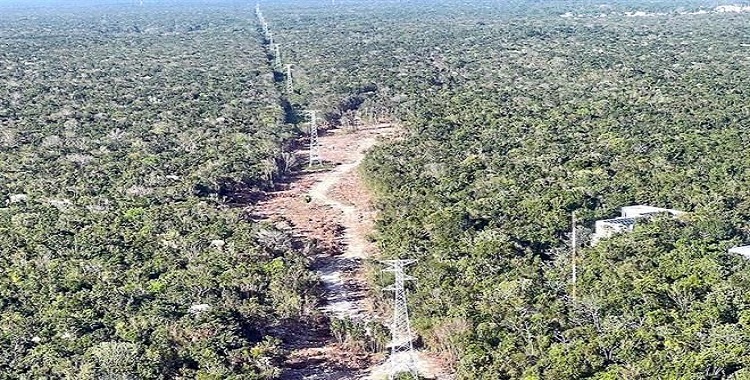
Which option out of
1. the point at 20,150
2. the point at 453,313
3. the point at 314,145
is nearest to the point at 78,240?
the point at 453,313

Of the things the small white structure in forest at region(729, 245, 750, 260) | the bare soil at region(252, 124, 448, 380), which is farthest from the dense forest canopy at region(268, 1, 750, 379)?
the bare soil at region(252, 124, 448, 380)

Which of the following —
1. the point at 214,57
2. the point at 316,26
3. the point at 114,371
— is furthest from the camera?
the point at 316,26

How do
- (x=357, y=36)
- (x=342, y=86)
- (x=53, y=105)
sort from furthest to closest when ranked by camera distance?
1. (x=357, y=36)
2. (x=342, y=86)
3. (x=53, y=105)

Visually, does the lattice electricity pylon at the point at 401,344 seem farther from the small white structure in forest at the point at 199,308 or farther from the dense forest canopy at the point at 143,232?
the small white structure in forest at the point at 199,308

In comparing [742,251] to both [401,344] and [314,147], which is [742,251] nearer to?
[401,344]

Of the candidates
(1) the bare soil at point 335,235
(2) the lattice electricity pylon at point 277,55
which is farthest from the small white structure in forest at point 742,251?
(2) the lattice electricity pylon at point 277,55

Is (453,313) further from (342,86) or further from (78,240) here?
(342,86)

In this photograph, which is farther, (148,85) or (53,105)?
(148,85)

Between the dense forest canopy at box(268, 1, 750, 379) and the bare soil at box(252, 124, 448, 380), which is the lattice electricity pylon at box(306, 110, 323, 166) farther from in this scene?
the dense forest canopy at box(268, 1, 750, 379)
